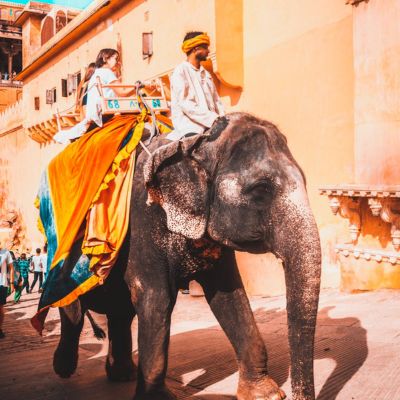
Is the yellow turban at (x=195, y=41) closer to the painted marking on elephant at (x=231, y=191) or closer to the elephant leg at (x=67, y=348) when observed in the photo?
the painted marking on elephant at (x=231, y=191)

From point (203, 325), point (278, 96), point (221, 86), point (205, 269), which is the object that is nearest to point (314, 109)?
point (278, 96)

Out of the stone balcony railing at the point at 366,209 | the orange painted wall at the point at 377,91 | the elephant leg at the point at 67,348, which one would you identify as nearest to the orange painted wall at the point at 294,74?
the stone balcony railing at the point at 366,209

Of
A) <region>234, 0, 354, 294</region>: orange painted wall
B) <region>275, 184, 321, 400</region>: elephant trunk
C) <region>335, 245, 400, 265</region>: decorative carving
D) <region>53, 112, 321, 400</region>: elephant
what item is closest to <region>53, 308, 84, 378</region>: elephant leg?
<region>53, 112, 321, 400</region>: elephant

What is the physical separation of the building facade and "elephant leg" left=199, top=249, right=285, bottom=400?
314cm

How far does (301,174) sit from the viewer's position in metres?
3.48

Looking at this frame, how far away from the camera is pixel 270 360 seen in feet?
17.2

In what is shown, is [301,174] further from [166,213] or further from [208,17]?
[208,17]

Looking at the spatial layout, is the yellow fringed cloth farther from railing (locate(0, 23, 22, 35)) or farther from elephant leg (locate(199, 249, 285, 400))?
railing (locate(0, 23, 22, 35))

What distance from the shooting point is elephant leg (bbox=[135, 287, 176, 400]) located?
3936mm

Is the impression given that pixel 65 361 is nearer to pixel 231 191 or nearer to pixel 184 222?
pixel 184 222

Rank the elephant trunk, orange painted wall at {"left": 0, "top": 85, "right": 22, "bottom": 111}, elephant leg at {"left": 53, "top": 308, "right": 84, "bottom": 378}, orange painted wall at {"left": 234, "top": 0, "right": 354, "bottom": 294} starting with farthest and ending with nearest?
1. orange painted wall at {"left": 0, "top": 85, "right": 22, "bottom": 111}
2. orange painted wall at {"left": 234, "top": 0, "right": 354, "bottom": 294}
3. elephant leg at {"left": 53, "top": 308, "right": 84, "bottom": 378}
4. the elephant trunk

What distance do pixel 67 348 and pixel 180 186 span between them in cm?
203

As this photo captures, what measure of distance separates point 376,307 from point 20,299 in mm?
9162

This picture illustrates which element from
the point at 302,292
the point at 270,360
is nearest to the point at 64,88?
the point at 270,360
